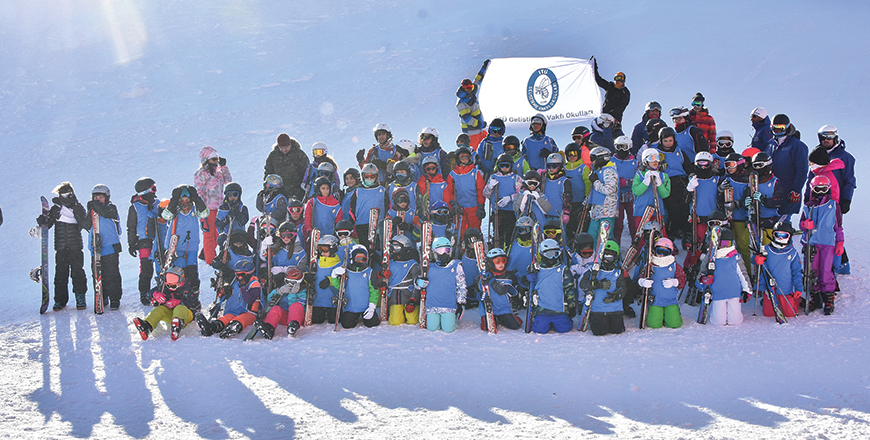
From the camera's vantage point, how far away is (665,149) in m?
6.86

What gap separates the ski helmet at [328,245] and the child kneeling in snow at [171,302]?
1385 mm

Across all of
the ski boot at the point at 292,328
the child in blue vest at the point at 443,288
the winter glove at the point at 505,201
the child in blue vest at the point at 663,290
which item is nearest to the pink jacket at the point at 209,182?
the ski boot at the point at 292,328

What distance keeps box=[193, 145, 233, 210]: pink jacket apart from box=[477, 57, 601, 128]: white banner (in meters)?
5.17

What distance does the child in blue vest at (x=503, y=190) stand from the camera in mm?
6695

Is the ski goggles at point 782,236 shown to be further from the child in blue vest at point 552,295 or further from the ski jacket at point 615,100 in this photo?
the ski jacket at point 615,100

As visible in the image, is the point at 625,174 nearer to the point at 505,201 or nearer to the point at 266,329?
the point at 505,201

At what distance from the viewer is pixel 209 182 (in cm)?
743

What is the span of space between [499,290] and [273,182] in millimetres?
2963

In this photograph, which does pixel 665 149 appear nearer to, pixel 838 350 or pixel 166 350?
pixel 838 350

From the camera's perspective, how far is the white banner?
11117mm

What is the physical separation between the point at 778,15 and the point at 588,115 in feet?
62.1

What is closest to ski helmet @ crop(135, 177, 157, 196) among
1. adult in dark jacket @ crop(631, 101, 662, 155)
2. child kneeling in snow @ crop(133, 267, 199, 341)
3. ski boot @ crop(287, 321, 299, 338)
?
child kneeling in snow @ crop(133, 267, 199, 341)

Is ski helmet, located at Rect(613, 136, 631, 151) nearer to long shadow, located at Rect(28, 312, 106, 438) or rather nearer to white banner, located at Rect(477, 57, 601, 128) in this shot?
white banner, located at Rect(477, 57, 601, 128)

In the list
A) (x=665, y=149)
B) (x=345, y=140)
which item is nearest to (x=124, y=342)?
(x=665, y=149)
